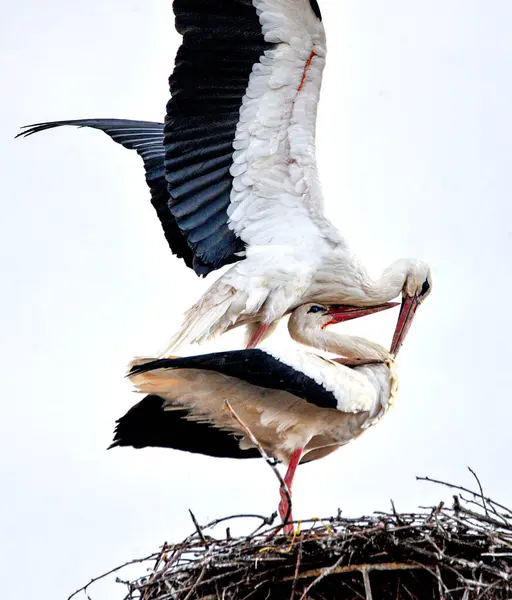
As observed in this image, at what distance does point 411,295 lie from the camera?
9.73m

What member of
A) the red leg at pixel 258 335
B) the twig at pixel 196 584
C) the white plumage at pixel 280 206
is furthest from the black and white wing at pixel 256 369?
the twig at pixel 196 584

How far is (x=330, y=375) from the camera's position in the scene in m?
8.34

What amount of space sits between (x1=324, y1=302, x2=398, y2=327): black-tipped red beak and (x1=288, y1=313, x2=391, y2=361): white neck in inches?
7.7

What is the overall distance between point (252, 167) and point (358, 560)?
104 inches

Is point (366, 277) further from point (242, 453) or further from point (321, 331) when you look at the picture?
point (242, 453)

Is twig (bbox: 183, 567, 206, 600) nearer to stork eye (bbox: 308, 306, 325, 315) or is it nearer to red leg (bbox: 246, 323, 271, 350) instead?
red leg (bbox: 246, 323, 271, 350)

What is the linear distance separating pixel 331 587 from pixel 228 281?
7.01 feet

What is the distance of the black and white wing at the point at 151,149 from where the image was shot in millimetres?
9836

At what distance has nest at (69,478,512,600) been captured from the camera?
7395 mm

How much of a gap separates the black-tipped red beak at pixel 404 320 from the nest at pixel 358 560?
221 cm

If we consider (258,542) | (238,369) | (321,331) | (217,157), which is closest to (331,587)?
(258,542)

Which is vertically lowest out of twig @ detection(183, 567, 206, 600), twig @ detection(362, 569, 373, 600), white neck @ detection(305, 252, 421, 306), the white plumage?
twig @ detection(362, 569, 373, 600)

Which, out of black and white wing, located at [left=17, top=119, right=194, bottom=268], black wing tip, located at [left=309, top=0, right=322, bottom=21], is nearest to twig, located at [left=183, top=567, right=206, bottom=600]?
black and white wing, located at [left=17, top=119, right=194, bottom=268]

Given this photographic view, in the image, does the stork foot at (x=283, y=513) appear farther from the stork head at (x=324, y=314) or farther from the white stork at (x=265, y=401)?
the stork head at (x=324, y=314)
